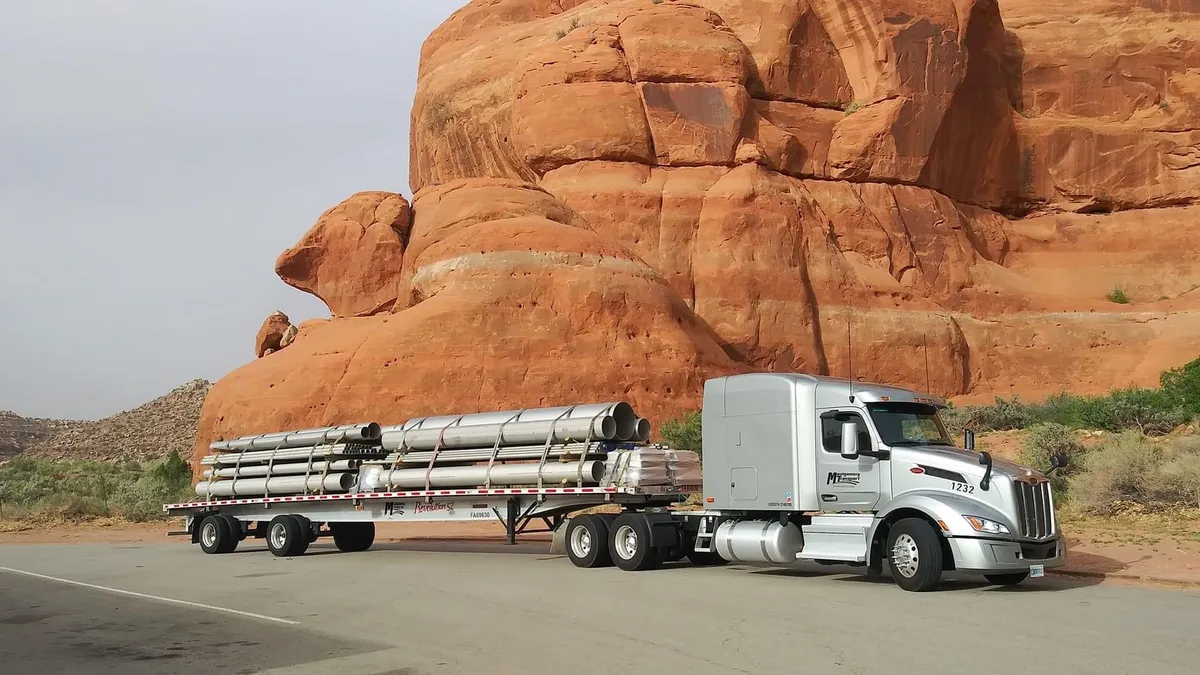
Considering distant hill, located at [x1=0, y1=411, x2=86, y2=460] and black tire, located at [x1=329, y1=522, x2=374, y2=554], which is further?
distant hill, located at [x1=0, y1=411, x2=86, y2=460]

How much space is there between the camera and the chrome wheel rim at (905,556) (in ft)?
44.0

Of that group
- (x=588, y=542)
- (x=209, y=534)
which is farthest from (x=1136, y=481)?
(x=209, y=534)

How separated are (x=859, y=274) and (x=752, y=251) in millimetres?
6424

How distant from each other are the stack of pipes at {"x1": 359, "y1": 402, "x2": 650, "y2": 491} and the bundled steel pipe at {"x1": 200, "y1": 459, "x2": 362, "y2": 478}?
25.1 inches

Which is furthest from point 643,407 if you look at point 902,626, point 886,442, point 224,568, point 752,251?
point 902,626

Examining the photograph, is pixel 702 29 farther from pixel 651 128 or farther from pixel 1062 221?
pixel 1062 221

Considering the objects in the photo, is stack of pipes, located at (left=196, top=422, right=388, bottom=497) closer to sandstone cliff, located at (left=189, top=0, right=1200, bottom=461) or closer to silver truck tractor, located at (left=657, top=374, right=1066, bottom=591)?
silver truck tractor, located at (left=657, top=374, right=1066, bottom=591)

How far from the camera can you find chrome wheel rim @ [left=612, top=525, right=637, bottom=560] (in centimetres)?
1688

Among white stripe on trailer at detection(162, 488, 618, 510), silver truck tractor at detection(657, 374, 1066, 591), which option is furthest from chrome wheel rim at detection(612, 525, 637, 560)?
silver truck tractor at detection(657, 374, 1066, 591)

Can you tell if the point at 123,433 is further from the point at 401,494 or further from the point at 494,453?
the point at 494,453

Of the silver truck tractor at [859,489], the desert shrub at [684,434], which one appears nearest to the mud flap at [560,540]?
the silver truck tractor at [859,489]

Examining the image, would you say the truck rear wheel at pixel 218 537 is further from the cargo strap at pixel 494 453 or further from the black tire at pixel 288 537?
the cargo strap at pixel 494 453

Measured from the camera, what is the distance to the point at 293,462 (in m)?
22.9

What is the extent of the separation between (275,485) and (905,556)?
14265mm
